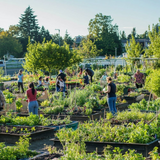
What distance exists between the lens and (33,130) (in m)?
8.27

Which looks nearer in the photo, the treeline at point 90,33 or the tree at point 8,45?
the tree at point 8,45

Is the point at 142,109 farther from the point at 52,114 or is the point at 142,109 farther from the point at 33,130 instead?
the point at 33,130

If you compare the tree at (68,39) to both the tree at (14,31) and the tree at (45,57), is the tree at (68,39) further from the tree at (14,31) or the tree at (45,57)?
the tree at (45,57)

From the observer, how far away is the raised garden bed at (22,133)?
26.3ft

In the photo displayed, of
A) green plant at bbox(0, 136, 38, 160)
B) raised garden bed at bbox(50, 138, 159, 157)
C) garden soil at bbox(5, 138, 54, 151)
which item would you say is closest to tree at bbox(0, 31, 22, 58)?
garden soil at bbox(5, 138, 54, 151)

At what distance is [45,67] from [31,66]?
1115mm

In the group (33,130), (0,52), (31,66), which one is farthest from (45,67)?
(0,52)

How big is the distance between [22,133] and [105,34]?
64403mm

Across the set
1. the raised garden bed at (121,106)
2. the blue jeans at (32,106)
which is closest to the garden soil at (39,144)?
the blue jeans at (32,106)

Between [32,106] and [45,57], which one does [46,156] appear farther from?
[45,57]

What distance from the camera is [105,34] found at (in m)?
70.8

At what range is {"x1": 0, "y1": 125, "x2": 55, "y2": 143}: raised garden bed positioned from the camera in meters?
8.02

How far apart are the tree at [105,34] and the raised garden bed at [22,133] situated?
200 feet

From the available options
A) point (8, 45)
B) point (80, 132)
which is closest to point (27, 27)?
point (8, 45)
